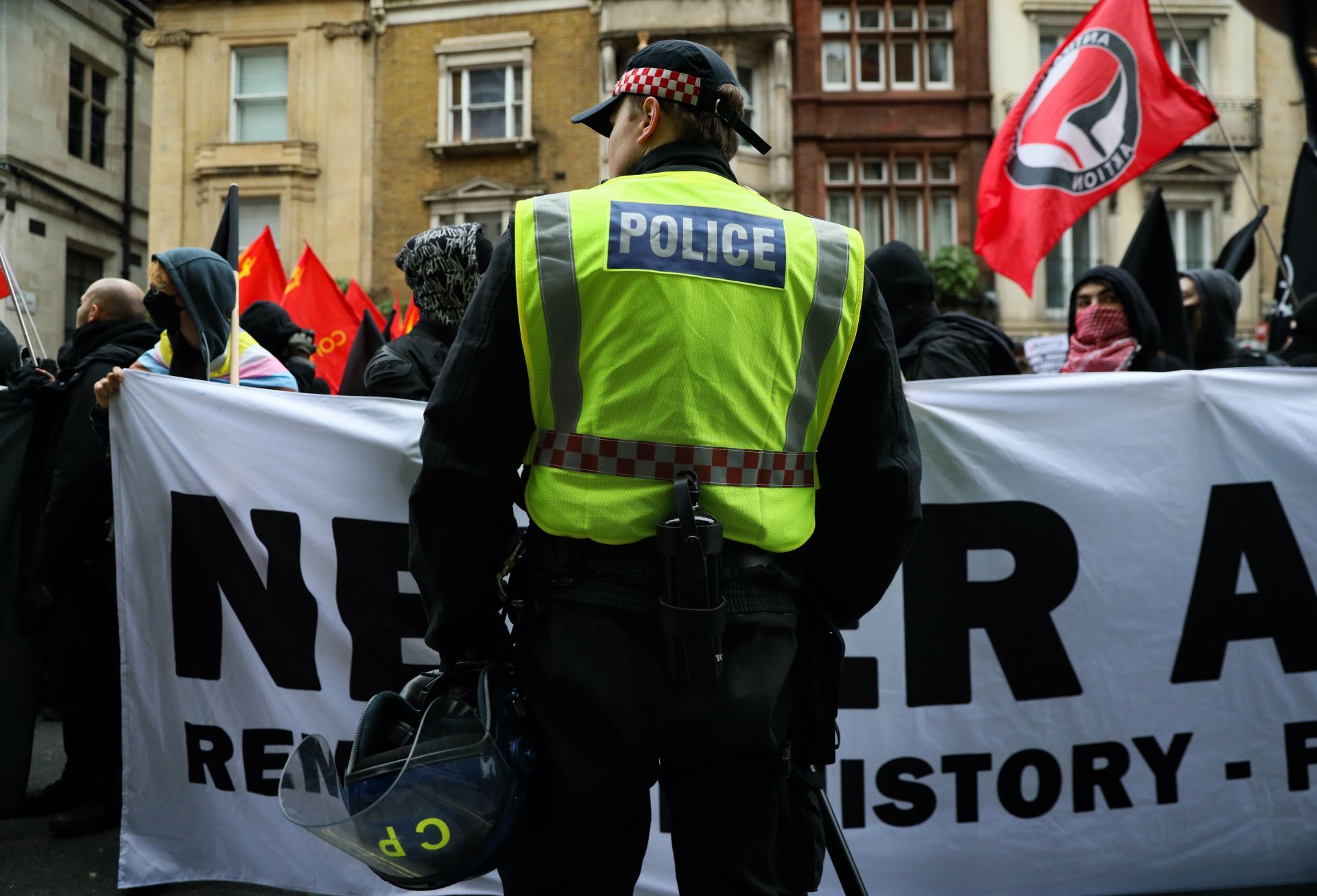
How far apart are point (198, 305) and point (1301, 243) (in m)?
6.02

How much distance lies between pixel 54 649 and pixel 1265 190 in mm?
23894

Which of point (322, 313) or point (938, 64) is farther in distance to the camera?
point (938, 64)

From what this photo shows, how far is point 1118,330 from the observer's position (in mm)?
5008

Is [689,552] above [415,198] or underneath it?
underneath

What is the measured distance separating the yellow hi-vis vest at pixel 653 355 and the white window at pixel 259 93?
24.7 metres

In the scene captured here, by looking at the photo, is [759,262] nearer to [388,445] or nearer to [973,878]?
[388,445]

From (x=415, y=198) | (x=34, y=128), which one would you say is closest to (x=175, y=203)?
(x=415, y=198)

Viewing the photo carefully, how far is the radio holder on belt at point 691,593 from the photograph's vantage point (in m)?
1.84

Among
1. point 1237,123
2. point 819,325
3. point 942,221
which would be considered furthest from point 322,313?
point 1237,123

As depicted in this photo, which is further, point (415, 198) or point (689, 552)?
point (415, 198)

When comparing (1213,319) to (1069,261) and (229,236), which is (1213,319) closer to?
(229,236)

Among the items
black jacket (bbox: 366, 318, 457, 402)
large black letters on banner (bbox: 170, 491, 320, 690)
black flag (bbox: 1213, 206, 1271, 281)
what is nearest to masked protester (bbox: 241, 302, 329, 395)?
black jacket (bbox: 366, 318, 457, 402)

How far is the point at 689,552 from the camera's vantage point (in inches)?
72.7

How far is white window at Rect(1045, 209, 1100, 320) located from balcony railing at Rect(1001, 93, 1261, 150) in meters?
2.43
